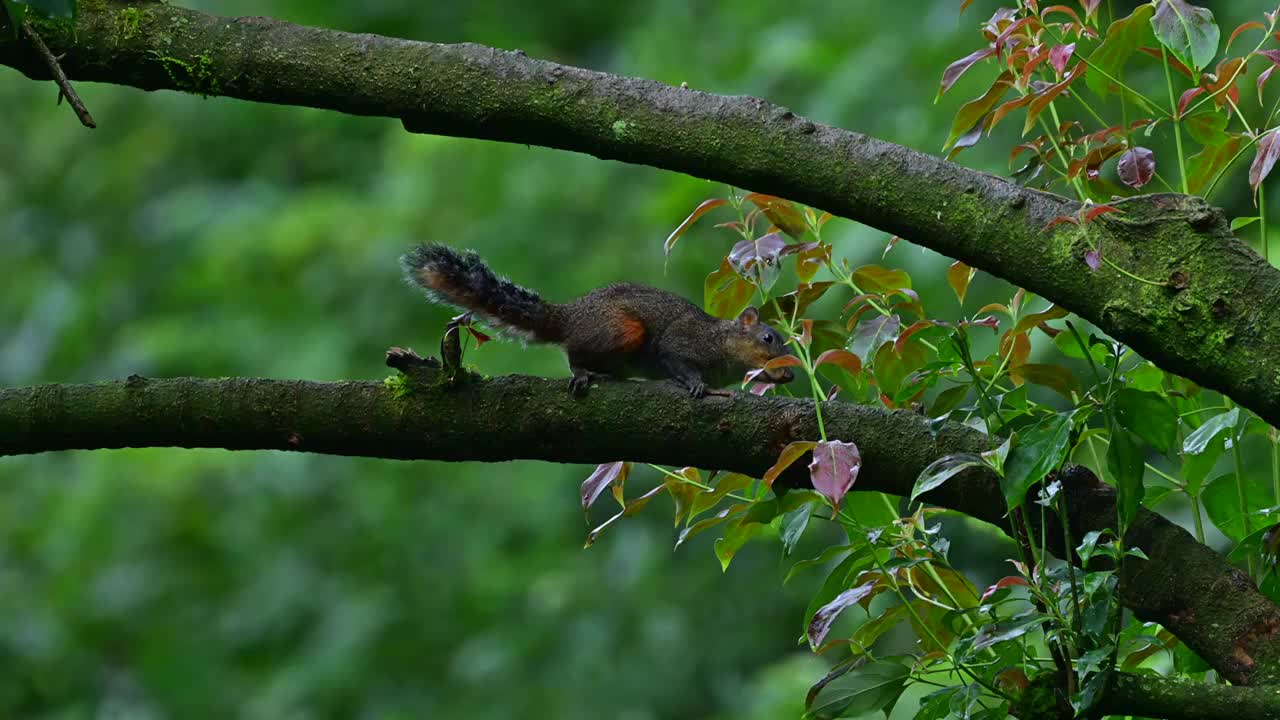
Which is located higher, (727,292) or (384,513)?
(727,292)

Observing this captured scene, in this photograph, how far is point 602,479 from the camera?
7.84 ft

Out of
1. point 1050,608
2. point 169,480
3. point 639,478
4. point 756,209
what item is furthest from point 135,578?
point 1050,608

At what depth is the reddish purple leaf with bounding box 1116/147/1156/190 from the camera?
2094mm

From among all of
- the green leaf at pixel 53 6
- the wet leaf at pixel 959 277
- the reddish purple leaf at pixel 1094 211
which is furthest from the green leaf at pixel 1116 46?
the green leaf at pixel 53 6

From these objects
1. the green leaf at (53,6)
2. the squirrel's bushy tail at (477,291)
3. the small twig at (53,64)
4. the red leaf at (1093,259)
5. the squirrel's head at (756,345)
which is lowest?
the squirrel's head at (756,345)

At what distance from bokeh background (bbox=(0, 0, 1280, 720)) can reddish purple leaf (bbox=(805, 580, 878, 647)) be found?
3.87 meters

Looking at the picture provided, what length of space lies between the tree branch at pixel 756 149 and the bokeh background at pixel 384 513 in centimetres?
405

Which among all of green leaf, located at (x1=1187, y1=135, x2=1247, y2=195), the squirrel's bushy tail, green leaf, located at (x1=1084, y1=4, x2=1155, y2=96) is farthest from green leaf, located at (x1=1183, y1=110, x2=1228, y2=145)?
the squirrel's bushy tail

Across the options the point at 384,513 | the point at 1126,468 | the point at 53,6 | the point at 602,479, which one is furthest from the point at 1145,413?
the point at 384,513

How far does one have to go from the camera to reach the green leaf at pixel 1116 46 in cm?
197

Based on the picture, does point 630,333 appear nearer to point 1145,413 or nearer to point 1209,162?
point 1209,162

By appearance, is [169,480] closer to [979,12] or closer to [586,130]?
[979,12]

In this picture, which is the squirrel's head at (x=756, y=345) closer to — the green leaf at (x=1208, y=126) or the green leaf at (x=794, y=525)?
the green leaf at (x=794, y=525)

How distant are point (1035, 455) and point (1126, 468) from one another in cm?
12
